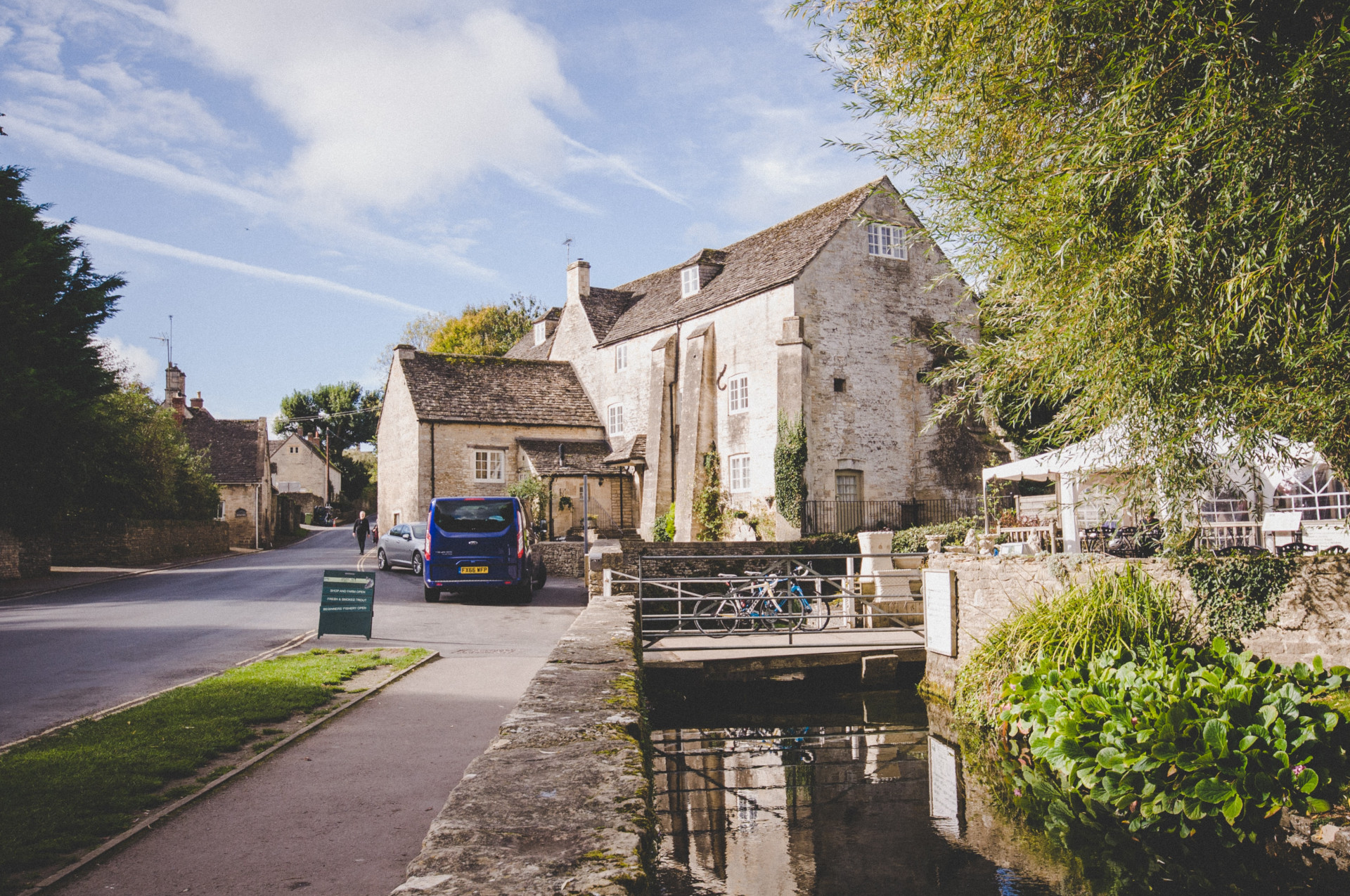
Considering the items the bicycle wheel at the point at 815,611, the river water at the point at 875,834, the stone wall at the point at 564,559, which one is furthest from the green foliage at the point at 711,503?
the river water at the point at 875,834

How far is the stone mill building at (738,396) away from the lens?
27.0 meters

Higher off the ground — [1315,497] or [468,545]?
[1315,497]

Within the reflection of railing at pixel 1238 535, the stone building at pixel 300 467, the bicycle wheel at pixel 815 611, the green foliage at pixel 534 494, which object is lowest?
the bicycle wheel at pixel 815 611

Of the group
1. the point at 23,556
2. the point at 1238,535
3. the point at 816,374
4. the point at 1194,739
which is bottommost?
the point at 1194,739

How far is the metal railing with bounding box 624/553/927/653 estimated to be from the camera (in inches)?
510

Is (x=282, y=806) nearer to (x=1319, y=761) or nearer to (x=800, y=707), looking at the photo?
(x=1319, y=761)

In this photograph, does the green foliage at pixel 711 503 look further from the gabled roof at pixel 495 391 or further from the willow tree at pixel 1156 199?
the willow tree at pixel 1156 199

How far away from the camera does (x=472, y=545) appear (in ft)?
60.5

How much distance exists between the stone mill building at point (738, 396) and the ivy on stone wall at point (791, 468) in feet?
0.96

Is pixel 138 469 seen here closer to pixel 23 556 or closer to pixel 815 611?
pixel 23 556

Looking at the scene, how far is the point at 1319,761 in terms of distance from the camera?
707cm

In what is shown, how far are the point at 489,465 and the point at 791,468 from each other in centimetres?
1385

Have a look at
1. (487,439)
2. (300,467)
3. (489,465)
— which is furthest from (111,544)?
(300,467)

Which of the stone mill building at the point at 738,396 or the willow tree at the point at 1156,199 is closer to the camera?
the willow tree at the point at 1156,199
